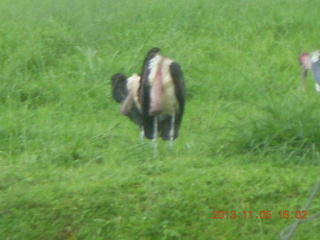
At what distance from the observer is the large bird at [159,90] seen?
551 cm

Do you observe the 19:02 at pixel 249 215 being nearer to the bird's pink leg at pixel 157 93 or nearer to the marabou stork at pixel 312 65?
the bird's pink leg at pixel 157 93

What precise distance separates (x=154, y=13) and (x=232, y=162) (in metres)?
4.83

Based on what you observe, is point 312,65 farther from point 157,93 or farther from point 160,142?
point 157,93

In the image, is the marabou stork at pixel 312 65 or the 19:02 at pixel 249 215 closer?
the 19:02 at pixel 249 215

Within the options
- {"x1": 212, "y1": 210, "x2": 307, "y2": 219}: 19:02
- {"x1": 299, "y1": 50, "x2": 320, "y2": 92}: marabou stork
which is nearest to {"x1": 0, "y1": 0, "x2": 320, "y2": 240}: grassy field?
{"x1": 212, "y1": 210, "x2": 307, "y2": 219}: 19:02

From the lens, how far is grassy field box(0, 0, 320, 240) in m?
→ 4.43

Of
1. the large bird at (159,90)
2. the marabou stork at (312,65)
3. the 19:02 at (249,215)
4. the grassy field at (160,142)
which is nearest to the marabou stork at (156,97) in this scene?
the large bird at (159,90)

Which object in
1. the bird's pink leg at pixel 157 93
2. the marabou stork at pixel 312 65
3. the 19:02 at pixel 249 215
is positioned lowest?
the 19:02 at pixel 249 215

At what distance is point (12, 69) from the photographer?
7984mm

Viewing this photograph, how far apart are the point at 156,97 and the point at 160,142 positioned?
0.51 m

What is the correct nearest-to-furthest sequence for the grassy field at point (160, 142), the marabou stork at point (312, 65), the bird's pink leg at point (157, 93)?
the grassy field at point (160, 142) < the bird's pink leg at point (157, 93) < the marabou stork at point (312, 65)

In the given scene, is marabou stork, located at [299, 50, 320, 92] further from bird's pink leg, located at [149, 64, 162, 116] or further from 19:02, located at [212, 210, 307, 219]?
19:02, located at [212, 210, 307, 219]

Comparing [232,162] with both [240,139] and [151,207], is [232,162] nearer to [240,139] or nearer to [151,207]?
[240,139]

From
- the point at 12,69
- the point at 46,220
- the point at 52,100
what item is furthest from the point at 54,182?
the point at 12,69
